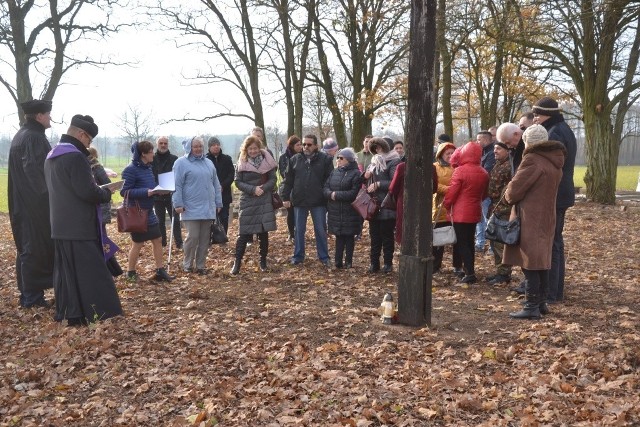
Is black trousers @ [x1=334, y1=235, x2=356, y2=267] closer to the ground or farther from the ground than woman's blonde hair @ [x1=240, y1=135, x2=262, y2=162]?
closer to the ground

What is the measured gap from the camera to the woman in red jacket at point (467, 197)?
7.89m

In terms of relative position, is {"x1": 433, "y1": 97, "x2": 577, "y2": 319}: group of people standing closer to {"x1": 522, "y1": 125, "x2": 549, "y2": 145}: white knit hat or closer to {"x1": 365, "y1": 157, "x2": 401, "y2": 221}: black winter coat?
{"x1": 522, "y1": 125, "x2": 549, "y2": 145}: white knit hat

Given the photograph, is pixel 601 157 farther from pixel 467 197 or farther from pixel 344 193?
pixel 344 193

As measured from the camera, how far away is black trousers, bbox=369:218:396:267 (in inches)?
341

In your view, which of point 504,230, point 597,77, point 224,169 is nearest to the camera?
point 504,230

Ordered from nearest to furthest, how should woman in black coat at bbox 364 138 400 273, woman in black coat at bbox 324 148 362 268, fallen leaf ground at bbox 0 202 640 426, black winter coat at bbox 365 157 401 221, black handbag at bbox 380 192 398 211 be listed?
fallen leaf ground at bbox 0 202 640 426 < black handbag at bbox 380 192 398 211 < black winter coat at bbox 365 157 401 221 < woman in black coat at bbox 364 138 400 273 < woman in black coat at bbox 324 148 362 268

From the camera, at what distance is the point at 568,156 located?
6.53 meters

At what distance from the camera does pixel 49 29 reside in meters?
20.7

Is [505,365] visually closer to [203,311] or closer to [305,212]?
[203,311]

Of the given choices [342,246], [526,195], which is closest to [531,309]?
[526,195]

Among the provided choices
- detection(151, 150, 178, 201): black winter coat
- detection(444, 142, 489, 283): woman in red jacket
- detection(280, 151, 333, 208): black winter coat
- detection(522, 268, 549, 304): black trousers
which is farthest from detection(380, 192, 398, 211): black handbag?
detection(151, 150, 178, 201): black winter coat

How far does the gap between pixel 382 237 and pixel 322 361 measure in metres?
3.72

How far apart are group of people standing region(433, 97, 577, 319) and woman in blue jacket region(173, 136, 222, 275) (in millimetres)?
3313

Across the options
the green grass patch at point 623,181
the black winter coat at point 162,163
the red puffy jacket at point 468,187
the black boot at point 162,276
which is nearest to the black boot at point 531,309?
the red puffy jacket at point 468,187
